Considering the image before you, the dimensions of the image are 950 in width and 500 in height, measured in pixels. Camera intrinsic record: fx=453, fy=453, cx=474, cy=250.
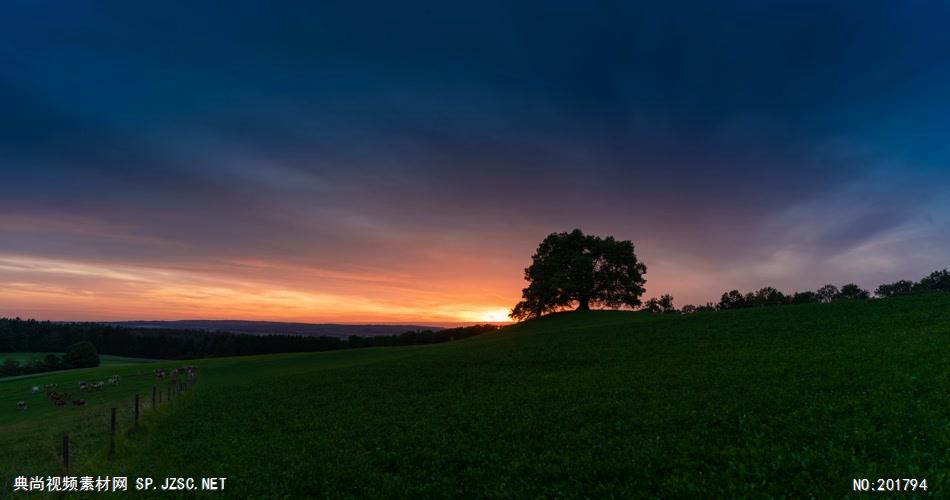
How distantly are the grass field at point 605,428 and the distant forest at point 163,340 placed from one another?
113656 mm

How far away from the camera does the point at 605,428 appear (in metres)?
17.6

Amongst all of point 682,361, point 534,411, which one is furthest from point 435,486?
point 682,361

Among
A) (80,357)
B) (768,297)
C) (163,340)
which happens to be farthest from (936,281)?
(163,340)

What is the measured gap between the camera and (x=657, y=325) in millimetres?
52000

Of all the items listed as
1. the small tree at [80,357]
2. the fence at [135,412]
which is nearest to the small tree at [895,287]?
the fence at [135,412]

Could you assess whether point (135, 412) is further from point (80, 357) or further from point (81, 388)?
point (80, 357)

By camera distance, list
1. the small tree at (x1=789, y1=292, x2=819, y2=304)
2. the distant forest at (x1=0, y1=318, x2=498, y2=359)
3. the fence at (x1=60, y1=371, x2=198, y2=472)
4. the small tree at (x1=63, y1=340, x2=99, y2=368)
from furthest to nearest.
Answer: the distant forest at (x1=0, y1=318, x2=498, y2=359) → the small tree at (x1=63, y1=340, x2=99, y2=368) → the small tree at (x1=789, y1=292, x2=819, y2=304) → the fence at (x1=60, y1=371, x2=198, y2=472)

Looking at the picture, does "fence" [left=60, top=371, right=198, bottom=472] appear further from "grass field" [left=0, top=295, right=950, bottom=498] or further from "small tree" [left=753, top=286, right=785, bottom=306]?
A: "small tree" [left=753, top=286, right=785, bottom=306]

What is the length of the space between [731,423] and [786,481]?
492cm

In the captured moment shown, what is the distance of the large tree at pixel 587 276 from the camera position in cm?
8944

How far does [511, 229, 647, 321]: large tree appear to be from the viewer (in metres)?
89.4

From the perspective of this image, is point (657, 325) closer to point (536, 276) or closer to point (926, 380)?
point (926, 380)

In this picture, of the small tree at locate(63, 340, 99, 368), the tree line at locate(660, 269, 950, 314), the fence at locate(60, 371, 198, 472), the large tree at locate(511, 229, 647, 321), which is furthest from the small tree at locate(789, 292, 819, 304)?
the small tree at locate(63, 340, 99, 368)

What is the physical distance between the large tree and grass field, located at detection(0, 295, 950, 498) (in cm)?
5182
